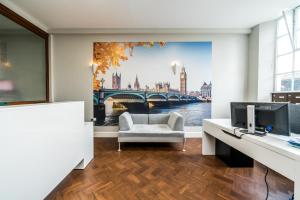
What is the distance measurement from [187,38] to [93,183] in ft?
13.3

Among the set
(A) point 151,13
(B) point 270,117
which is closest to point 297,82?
(B) point 270,117

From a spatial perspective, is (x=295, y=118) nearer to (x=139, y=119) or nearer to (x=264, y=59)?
(x=264, y=59)

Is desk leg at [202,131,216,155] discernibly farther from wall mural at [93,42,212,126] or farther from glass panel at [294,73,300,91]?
glass panel at [294,73,300,91]

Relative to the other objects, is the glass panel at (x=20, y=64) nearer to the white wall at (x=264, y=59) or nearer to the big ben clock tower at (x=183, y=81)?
the big ben clock tower at (x=183, y=81)

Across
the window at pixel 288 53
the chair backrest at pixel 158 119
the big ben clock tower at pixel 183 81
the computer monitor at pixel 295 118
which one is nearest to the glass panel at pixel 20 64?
the chair backrest at pixel 158 119

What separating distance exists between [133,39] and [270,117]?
144 inches

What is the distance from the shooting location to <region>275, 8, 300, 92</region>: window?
129 inches

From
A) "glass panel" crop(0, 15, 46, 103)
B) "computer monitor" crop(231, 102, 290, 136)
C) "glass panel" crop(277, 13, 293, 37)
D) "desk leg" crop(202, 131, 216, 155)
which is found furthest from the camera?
"glass panel" crop(277, 13, 293, 37)

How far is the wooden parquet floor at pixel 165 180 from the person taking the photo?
182 cm

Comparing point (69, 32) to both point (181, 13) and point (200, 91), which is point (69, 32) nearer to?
point (181, 13)

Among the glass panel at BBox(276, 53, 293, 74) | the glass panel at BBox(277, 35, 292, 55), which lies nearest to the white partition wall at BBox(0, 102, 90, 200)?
the glass panel at BBox(276, 53, 293, 74)

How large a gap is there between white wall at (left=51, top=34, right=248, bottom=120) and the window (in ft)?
2.36

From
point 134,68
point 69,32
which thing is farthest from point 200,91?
point 69,32

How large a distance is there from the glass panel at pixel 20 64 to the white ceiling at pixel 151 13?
494 mm
